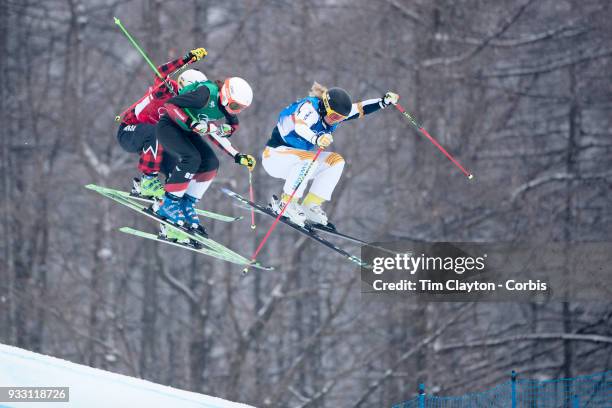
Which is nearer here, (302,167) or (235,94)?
(235,94)

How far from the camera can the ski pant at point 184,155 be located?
12.8m

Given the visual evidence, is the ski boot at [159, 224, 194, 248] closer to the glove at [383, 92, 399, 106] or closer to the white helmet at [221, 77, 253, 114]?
the white helmet at [221, 77, 253, 114]

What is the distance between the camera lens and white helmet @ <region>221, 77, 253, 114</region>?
12.2 metres

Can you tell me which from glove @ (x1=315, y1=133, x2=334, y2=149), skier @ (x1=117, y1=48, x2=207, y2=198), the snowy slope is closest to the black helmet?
glove @ (x1=315, y1=133, x2=334, y2=149)

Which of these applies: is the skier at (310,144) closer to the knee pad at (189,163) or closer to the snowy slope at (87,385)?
the knee pad at (189,163)

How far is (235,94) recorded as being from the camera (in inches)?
482

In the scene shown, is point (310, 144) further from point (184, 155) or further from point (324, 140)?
point (184, 155)

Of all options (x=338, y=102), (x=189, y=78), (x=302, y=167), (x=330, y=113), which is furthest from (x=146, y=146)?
(x=338, y=102)

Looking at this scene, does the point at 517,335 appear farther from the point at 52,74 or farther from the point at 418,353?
the point at 52,74

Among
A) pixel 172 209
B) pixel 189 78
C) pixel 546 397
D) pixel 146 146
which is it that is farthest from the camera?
pixel 546 397

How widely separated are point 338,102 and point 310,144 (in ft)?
3.24

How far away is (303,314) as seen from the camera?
30.8 meters

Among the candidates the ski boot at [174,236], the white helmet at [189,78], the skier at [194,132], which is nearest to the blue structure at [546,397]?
the ski boot at [174,236]

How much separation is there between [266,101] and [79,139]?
16.4 feet
